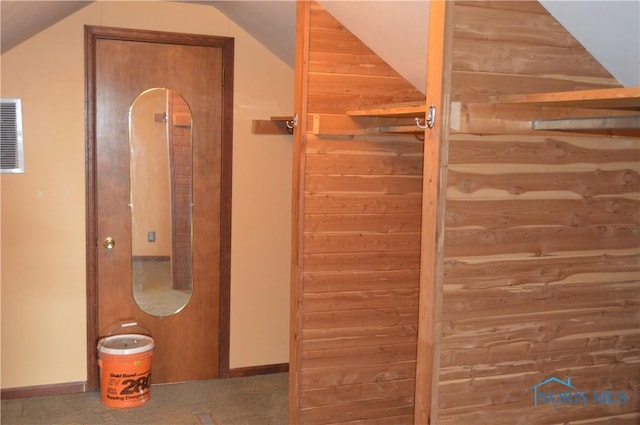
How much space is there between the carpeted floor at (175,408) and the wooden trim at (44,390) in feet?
0.10

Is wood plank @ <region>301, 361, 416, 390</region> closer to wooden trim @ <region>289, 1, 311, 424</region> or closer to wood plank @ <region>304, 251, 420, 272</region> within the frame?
wooden trim @ <region>289, 1, 311, 424</region>

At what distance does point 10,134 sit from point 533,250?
3.02m

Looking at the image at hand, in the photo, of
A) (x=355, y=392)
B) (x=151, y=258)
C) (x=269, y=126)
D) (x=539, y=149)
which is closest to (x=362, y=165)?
(x=355, y=392)

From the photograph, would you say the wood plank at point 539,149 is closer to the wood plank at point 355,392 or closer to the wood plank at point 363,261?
the wood plank at point 363,261

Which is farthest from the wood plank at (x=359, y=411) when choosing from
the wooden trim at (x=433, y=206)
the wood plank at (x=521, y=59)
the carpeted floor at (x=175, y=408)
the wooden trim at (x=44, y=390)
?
the wood plank at (x=521, y=59)

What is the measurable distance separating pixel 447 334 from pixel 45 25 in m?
2.91

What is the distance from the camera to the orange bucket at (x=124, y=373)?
12.8ft

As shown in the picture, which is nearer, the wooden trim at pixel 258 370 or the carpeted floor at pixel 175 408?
the carpeted floor at pixel 175 408

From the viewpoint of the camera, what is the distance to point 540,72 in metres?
2.04

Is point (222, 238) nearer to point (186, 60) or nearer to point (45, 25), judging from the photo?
point (186, 60)

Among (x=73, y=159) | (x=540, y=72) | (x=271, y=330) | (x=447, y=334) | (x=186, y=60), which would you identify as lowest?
(x=271, y=330)

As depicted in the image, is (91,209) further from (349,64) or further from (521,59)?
(521,59)

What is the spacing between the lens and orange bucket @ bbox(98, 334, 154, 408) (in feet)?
12.8

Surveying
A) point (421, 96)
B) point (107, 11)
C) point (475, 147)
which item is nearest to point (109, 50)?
point (107, 11)
